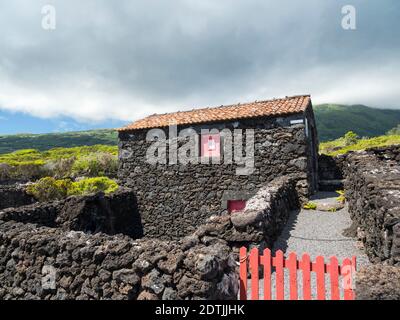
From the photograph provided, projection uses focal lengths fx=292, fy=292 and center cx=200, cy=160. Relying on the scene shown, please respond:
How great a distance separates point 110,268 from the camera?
384 cm

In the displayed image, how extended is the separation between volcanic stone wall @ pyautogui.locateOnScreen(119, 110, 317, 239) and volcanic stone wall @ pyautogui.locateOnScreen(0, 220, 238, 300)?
8111 millimetres

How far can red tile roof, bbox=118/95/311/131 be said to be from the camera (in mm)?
12134

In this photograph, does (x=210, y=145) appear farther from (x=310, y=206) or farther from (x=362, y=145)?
(x=362, y=145)

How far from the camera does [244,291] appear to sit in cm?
380

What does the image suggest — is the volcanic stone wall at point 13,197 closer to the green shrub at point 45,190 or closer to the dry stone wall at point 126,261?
the green shrub at point 45,190

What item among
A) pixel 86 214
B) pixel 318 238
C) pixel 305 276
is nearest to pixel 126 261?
pixel 305 276

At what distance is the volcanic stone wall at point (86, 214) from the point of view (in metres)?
7.88

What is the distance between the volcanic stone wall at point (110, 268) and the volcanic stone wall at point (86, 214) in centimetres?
250

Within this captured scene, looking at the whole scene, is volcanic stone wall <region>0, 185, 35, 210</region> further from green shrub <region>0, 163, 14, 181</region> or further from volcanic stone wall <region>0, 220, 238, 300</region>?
green shrub <region>0, 163, 14, 181</region>

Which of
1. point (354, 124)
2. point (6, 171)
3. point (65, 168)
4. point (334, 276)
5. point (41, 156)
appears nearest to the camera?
point (334, 276)

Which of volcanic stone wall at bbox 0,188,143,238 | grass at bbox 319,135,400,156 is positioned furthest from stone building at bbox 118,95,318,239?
grass at bbox 319,135,400,156

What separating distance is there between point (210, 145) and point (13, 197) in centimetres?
1254

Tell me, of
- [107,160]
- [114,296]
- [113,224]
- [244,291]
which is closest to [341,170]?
[113,224]
